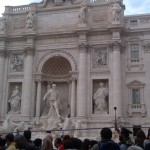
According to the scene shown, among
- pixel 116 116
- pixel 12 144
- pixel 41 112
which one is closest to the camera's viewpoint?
pixel 12 144

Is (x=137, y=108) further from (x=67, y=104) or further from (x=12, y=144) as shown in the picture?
(x=12, y=144)

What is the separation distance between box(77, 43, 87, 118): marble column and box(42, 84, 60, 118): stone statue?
2264mm

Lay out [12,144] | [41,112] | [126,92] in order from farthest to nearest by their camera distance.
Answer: [41,112] → [126,92] → [12,144]

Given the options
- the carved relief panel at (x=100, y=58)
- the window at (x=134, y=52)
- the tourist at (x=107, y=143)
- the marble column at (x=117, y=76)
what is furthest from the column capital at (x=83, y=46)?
the tourist at (x=107, y=143)

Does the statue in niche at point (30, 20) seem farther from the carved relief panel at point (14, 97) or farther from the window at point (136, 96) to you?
the window at point (136, 96)

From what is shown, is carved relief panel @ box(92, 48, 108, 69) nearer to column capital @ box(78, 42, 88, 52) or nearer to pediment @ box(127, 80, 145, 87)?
column capital @ box(78, 42, 88, 52)

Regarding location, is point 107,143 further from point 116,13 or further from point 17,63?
point 17,63

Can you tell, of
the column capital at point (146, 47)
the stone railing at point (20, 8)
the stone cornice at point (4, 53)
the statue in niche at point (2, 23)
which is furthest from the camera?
the stone railing at point (20, 8)

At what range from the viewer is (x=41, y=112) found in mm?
29266

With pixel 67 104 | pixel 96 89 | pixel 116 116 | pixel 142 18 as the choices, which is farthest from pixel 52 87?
pixel 142 18

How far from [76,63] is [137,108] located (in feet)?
24.4

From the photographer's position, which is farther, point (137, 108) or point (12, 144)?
point (137, 108)

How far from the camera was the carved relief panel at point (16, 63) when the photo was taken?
100ft

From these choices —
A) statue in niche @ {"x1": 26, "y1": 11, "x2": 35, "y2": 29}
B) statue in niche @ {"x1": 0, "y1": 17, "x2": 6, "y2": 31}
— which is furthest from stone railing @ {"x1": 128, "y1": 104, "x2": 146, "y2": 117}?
statue in niche @ {"x1": 0, "y1": 17, "x2": 6, "y2": 31}
